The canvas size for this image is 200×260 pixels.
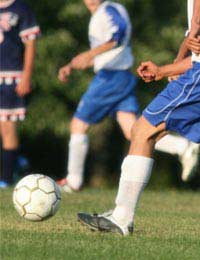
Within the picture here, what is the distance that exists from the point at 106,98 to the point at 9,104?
1.17 meters

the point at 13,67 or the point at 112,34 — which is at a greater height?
the point at 112,34

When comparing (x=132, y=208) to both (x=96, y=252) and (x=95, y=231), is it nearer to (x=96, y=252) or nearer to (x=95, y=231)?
(x=95, y=231)

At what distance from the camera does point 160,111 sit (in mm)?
7805

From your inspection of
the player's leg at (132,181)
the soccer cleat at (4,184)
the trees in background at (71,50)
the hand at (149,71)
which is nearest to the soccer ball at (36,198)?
the player's leg at (132,181)

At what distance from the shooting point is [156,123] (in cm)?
783

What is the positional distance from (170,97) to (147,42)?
1298cm

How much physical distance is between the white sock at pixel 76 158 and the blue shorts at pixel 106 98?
0.69ft

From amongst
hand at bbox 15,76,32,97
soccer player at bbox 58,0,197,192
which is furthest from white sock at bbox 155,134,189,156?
hand at bbox 15,76,32,97

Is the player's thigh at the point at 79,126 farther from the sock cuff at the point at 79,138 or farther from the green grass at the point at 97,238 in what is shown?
the green grass at the point at 97,238

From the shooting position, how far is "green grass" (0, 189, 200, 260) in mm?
7090

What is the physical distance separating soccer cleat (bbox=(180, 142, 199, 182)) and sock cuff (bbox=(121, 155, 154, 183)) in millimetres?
5014

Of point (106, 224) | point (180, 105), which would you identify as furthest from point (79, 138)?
point (180, 105)

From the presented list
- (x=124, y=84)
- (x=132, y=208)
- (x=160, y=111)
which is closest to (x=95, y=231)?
(x=132, y=208)

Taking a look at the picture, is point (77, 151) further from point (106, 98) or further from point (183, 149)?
point (183, 149)
